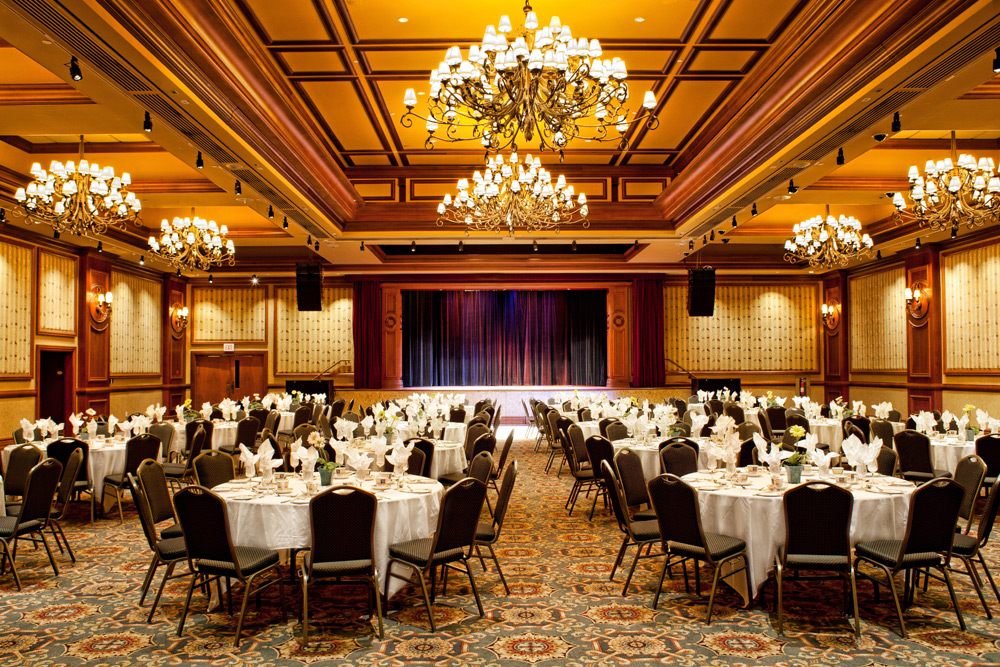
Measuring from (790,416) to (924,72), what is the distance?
5.46 metres

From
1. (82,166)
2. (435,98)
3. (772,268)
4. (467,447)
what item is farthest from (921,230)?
(82,166)

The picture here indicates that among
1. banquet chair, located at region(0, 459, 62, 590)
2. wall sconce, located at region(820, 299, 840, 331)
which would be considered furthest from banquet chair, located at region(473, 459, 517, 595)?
wall sconce, located at region(820, 299, 840, 331)

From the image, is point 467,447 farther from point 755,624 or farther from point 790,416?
point 790,416

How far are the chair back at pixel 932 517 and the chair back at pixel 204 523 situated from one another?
13.0ft

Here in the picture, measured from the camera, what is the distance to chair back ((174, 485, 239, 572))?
410 centimetres

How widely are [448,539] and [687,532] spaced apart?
1521 millimetres

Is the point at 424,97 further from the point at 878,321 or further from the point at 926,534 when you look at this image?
the point at 878,321

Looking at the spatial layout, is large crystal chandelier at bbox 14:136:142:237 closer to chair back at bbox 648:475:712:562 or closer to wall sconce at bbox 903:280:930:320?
chair back at bbox 648:475:712:562

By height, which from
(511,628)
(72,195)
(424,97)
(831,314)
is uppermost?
Result: (424,97)

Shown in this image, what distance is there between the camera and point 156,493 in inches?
196

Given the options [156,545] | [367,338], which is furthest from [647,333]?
[156,545]

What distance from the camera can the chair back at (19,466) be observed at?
653 cm

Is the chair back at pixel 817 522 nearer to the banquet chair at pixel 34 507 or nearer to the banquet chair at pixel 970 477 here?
the banquet chair at pixel 970 477

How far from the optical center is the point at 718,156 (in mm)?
10000
